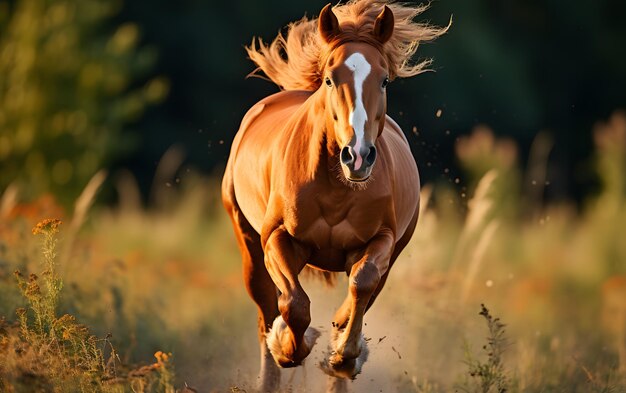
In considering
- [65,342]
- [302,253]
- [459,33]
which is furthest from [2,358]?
[459,33]

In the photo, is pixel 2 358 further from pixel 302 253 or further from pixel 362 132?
pixel 362 132

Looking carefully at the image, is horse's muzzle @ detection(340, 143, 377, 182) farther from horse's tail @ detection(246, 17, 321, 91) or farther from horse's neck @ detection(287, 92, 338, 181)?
horse's tail @ detection(246, 17, 321, 91)

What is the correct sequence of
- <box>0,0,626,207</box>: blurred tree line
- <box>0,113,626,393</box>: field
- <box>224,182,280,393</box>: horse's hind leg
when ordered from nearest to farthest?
<box>0,113,626,393</box>: field
<box>224,182,280,393</box>: horse's hind leg
<box>0,0,626,207</box>: blurred tree line

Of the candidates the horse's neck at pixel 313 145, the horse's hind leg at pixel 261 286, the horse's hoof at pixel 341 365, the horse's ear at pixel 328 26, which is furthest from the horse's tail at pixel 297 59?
the horse's hoof at pixel 341 365

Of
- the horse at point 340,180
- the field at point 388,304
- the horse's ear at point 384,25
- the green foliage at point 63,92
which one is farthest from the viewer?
the green foliage at point 63,92

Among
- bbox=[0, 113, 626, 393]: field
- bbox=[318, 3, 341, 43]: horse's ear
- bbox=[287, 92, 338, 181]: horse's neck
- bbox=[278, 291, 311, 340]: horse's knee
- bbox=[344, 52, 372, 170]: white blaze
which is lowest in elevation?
bbox=[0, 113, 626, 393]: field

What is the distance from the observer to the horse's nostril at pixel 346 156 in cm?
641

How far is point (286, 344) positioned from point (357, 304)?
0.48 m

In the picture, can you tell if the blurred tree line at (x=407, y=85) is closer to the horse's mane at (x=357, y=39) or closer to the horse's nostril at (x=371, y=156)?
the horse's mane at (x=357, y=39)

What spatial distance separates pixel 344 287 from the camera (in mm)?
10148

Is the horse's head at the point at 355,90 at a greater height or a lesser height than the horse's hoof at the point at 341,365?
greater

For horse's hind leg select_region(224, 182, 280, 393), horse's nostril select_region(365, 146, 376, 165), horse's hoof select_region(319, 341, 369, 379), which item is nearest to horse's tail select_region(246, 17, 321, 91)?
horse's hind leg select_region(224, 182, 280, 393)

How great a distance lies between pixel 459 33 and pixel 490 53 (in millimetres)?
→ 563

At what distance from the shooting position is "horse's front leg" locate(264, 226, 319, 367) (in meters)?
6.99
